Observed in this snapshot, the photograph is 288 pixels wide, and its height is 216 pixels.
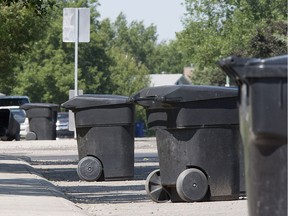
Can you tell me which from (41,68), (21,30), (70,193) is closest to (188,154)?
(70,193)

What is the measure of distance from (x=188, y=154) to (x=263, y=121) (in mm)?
6837

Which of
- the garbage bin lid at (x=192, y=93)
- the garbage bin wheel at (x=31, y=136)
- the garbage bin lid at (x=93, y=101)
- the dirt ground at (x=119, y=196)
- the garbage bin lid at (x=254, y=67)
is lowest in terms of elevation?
the garbage bin wheel at (x=31, y=136)

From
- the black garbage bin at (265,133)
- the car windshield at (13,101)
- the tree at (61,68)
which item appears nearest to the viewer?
the black garbage bin at (265,133)

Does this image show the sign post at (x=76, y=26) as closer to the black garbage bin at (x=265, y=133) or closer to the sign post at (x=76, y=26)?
the sign post at (x=76, y=26)

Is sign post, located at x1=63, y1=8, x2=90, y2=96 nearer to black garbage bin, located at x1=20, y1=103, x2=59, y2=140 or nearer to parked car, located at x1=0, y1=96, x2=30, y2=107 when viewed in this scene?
black garbage bin, located at x1=20, y1=103, x2=59, y2=140

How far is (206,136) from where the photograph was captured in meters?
13.7

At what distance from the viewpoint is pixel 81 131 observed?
59.6 ft

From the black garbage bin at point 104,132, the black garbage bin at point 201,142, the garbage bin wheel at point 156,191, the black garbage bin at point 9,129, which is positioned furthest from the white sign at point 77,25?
the black garbage bin at point 201,142

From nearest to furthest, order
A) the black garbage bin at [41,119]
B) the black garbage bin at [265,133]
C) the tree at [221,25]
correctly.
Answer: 1. the black garbage bin at [265,133]
2. the black garbage bin at [41,119]
3. the tree at [221,25]

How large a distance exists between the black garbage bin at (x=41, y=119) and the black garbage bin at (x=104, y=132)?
19930mm

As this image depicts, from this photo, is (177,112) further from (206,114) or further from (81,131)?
(81,131)

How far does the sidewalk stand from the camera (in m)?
12.2

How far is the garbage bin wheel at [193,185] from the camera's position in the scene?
44.8ft

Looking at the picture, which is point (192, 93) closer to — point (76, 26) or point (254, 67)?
point (254, 67)
